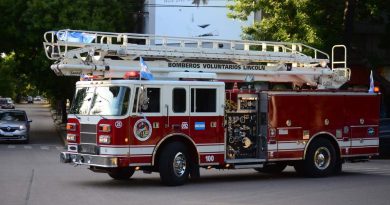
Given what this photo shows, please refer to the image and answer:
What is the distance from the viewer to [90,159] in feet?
47.4

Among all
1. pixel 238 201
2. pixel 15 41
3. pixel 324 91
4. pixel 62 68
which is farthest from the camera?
pixel 15 41

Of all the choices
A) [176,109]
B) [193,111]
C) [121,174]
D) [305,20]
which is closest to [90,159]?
[121,174]

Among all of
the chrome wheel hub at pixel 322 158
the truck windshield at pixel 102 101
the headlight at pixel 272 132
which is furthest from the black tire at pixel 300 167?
the truck windshield at pixel 102 101

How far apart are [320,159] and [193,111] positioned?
4.25 meters

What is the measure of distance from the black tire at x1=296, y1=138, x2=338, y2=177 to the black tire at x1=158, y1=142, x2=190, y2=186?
3.71 m

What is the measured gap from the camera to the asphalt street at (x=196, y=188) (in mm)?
12602

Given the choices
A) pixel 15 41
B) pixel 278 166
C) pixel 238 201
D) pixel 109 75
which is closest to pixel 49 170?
pixel 109 75

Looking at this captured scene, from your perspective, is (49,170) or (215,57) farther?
(49,170)

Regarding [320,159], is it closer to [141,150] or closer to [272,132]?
[272,132]

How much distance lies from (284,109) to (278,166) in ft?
7.85

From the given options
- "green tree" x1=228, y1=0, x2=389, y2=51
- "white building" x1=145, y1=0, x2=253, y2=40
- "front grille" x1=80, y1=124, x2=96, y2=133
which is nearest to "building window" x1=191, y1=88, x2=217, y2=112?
"front grille" x1=80, y1=124, x2=96, y2=133

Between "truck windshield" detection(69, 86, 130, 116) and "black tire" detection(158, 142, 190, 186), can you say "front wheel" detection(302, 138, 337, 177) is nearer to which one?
"black tire" detection(158, 142, 190, 186)

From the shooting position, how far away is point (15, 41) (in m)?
34.2

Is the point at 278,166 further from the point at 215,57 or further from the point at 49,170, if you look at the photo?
the point at 49,170
